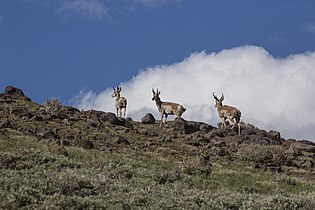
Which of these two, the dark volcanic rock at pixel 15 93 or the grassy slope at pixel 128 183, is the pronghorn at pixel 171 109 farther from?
the grassy slope at pixel 128 183

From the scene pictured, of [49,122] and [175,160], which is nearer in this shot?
[175,160]

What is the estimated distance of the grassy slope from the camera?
14305mm

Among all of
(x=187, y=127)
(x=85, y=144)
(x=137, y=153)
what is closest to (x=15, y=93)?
(x=187, y=127)

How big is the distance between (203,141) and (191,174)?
1580 centimetres

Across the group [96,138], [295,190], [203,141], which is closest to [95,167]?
[295,190]

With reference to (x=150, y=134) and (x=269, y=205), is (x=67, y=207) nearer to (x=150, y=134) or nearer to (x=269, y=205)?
(x=269, y=205)

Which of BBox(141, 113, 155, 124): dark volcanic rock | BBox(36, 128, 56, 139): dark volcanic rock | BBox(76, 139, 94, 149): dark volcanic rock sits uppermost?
BBox(141, 113, 155, 124): dark volcanic rock

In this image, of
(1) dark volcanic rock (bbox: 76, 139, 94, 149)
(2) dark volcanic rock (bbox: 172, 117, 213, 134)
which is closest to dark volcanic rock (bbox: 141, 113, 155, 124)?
(2) dark volcanic rock (bbox: 172, 117, 213, 134)

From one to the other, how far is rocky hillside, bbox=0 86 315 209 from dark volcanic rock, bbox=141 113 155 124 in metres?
0.04

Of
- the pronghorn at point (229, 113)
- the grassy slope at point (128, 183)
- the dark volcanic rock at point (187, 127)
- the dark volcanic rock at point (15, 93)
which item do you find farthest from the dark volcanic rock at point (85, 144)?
the dark volcanic rock at point (15, 93)

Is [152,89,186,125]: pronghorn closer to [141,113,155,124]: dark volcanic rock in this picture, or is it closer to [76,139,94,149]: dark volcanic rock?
[141,113,155,124]: dark volcanic rock

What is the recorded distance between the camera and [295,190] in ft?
73.2

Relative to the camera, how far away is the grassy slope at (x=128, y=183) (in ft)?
46.9

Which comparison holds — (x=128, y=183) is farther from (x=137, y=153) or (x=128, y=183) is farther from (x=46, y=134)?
(x=46, y=134)
